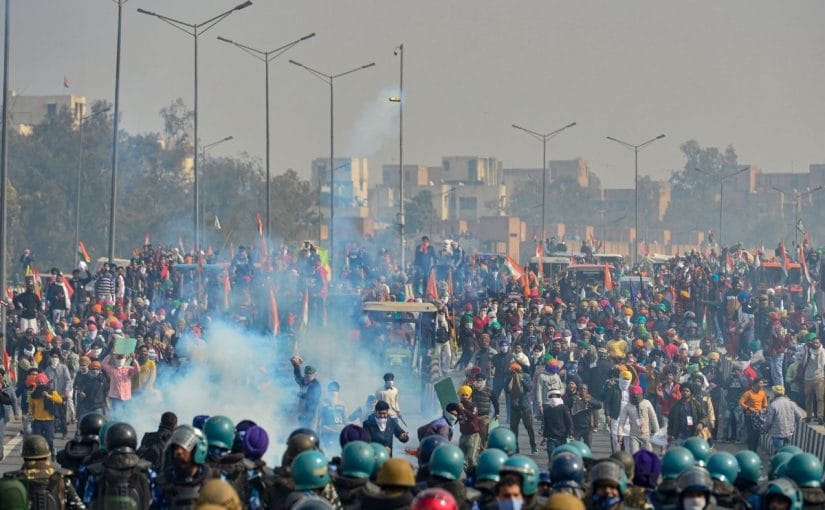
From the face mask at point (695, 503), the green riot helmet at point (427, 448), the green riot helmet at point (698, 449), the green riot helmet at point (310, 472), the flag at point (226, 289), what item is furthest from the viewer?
the flag at point (226, 289)

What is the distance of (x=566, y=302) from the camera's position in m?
37.2

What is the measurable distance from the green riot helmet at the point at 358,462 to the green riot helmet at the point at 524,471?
1216 millimetres

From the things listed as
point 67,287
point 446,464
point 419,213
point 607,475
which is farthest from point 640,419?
point 419,213

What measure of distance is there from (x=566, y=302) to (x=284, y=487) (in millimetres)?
25797

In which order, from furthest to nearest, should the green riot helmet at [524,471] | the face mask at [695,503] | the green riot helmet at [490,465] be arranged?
the green riot helmet at [490,465]
the green riot helmet at [524,471]
the face mask at [695,503]

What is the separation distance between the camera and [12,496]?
10.6m

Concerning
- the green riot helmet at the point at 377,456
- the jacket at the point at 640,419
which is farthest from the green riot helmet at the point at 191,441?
the jacket at the point at 640,419

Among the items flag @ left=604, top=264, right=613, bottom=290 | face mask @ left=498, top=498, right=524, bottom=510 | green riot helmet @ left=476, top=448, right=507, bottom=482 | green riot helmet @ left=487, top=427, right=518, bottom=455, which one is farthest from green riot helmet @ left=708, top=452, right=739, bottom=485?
flag @ left=604, top=264, right=613, bottom=290

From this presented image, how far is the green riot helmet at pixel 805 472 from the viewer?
11.7m

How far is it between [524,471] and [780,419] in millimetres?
11133

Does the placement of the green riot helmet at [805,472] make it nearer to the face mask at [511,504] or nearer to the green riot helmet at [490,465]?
the green riot helmet at [490,465]

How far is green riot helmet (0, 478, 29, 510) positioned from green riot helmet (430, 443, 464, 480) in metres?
2.55

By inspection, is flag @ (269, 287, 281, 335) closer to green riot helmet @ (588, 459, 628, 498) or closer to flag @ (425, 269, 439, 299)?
flag @ (425, 269, 439, 299)

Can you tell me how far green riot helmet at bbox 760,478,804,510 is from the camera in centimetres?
1045
